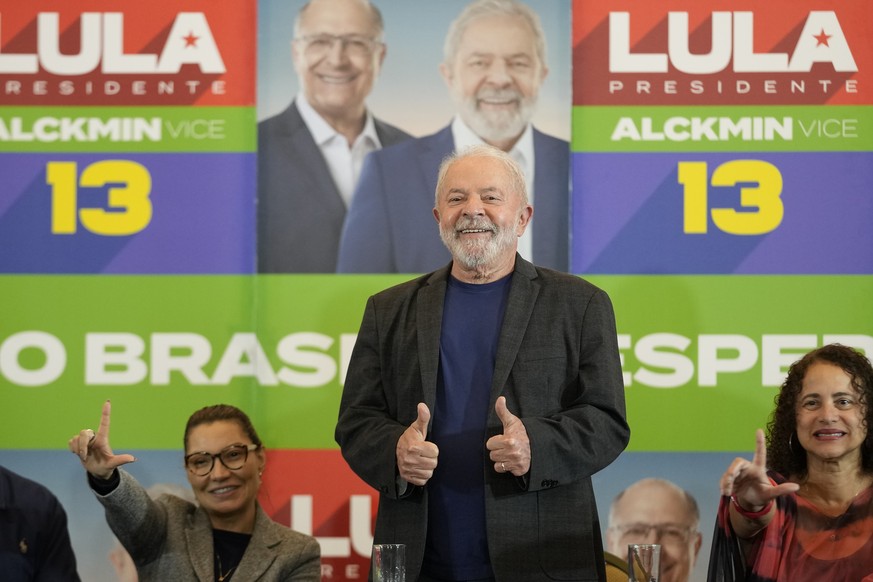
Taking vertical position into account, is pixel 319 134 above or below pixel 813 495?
above

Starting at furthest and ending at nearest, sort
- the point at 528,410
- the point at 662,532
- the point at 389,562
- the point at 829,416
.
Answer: the point at 662,532
the point at 829,416
the point at 528,410
the point at 389,562

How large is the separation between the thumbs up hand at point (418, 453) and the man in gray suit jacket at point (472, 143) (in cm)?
161

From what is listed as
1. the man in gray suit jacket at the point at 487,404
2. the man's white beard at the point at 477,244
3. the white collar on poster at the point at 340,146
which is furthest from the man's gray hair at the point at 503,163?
the white collar on poster at the point at 340,146

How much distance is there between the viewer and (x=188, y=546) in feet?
10.3

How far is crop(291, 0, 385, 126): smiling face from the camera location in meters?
4.01

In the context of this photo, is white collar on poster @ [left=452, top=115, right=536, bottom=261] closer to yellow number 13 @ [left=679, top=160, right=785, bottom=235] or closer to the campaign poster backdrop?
the campaign poster backdrop

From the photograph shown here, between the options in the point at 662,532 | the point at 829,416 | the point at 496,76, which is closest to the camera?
the point at 829,416

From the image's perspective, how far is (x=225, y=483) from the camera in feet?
10.6

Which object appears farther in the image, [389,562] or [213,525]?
[213,525]

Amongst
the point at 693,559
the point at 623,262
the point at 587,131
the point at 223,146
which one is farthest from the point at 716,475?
the point at 223,146

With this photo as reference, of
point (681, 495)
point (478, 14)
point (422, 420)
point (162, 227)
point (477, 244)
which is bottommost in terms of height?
point (681, 495)

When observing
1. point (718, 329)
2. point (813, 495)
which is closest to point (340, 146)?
point (718, 329)

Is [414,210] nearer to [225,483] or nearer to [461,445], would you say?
[225,483]

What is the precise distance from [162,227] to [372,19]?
110 centimetres
